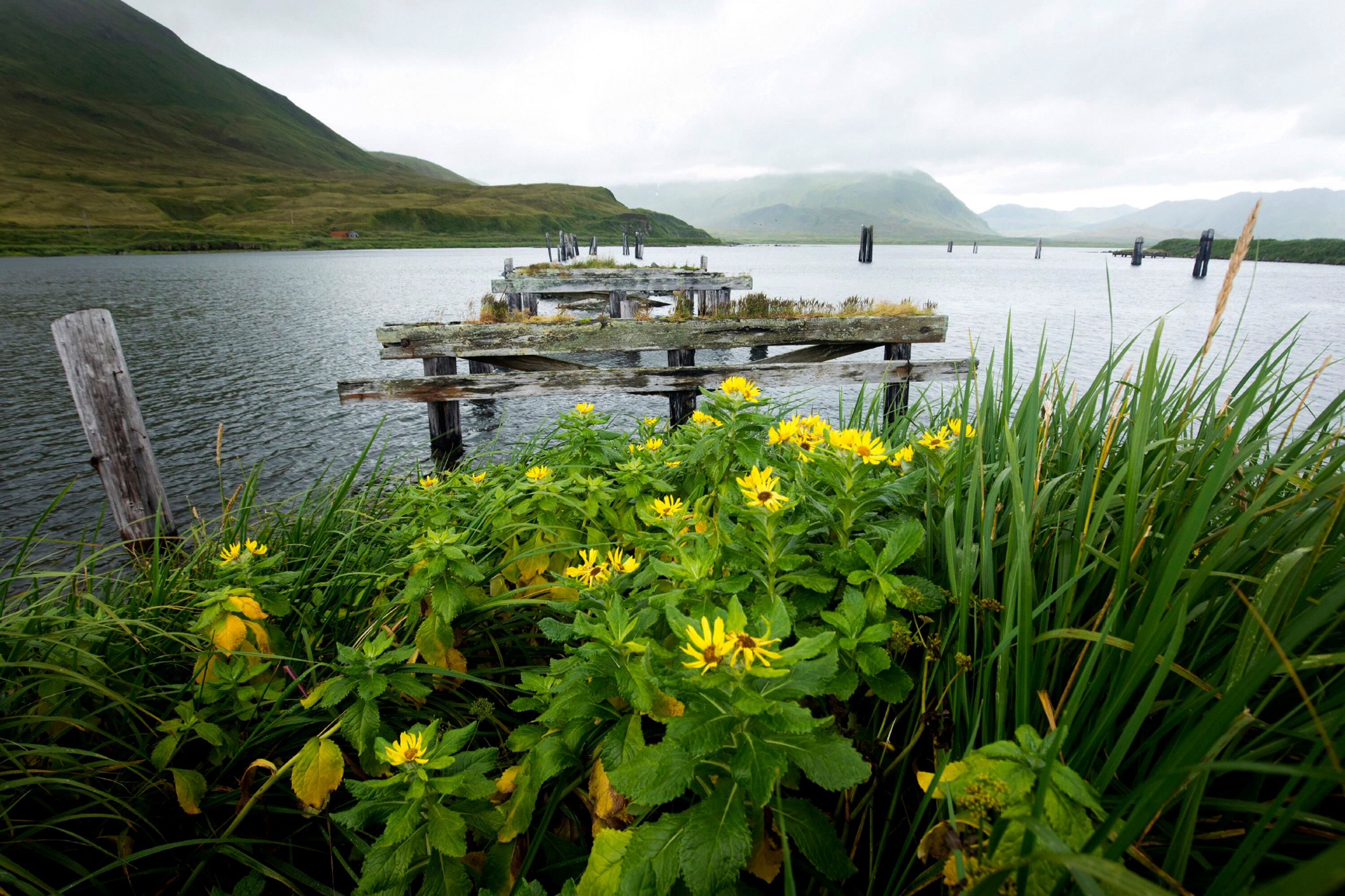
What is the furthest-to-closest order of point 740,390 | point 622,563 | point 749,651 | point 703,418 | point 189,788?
1. point 703,418
2. point 740,390
3. point 622,563
4. point 189,788
5. point 749,651

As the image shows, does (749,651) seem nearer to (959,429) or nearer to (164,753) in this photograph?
(959,429)

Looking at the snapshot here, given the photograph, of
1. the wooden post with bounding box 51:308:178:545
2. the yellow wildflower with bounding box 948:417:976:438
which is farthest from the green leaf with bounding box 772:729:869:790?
the wooden post with bounding box 51:308:178:545

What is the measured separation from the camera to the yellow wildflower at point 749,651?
98 centimetres

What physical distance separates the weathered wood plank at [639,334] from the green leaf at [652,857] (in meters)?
5.52

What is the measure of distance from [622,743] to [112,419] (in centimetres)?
516

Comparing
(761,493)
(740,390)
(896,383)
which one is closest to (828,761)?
(761,493)

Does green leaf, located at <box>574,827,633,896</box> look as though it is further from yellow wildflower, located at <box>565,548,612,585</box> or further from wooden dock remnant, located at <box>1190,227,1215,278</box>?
wooden dock remnant, located at <box>1190,227,1215,278</box>

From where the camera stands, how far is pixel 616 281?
47.5ft

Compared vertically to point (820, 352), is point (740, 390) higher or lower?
higher

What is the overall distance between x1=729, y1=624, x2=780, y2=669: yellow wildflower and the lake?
3.90 feet

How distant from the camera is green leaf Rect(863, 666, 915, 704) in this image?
1283mm

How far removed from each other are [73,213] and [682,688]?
114363mm

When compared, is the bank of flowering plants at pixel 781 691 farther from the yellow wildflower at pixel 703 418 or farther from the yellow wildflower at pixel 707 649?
the yellow wildflower at pixel 703 418

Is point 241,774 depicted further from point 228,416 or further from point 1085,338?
point 1085,338
